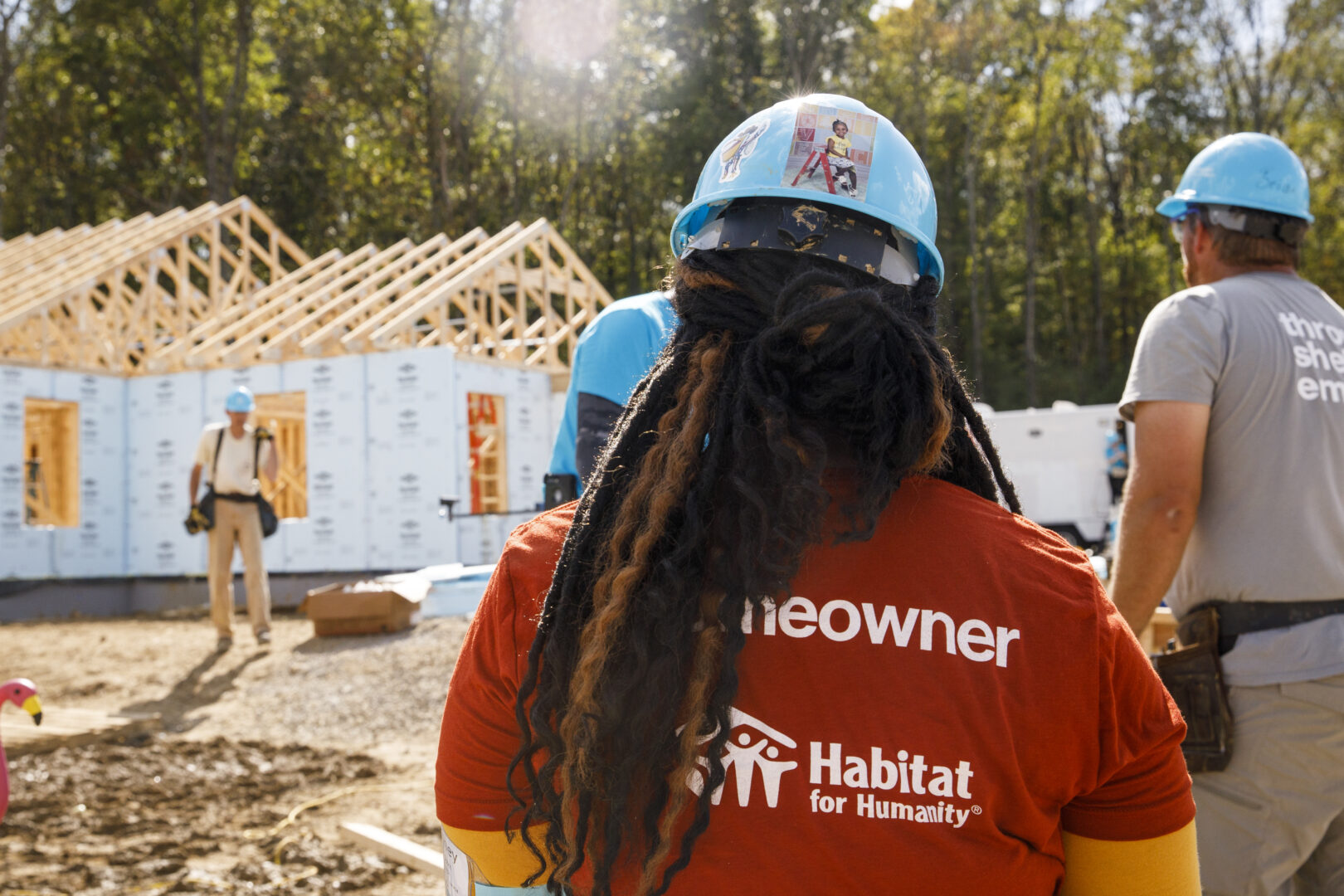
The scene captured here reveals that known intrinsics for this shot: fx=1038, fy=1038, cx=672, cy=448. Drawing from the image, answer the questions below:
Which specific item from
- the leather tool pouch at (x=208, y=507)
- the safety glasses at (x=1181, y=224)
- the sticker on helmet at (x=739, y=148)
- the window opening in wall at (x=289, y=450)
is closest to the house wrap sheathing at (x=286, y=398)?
the window opening in wall at (x=289, y=450)

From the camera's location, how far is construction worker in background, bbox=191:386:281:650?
→ 27.6ft

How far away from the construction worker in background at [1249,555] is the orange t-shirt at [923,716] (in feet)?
3.81

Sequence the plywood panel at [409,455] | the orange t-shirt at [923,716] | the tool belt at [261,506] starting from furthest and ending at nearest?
the plywood panel at [409,455] < the tool belt at [261,506] < the orange t-shirt at [923,716]

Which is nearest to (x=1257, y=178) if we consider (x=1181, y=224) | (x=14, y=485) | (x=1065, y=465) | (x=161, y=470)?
(x=1181, y=224)

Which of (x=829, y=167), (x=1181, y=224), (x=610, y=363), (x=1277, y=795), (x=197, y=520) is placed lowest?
(x=1277, y=795)

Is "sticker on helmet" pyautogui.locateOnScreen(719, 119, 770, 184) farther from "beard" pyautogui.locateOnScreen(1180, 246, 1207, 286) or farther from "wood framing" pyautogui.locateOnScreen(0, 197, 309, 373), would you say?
"wood framing" pyautogui.locateOnScreen(0, 197, 309, 373)

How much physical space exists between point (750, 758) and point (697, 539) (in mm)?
213

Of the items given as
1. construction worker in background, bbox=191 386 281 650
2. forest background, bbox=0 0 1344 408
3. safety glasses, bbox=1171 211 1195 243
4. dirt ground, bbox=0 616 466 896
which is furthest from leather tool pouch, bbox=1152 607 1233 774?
forest background, bbox=0 0 1344 408

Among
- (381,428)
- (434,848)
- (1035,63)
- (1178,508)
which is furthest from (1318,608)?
(1035,63)

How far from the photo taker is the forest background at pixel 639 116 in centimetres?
2592

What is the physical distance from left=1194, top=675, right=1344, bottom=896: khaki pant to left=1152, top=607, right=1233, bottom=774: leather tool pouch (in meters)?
0.04

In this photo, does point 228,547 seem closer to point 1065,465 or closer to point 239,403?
point 239,403

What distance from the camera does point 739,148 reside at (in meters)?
1.22

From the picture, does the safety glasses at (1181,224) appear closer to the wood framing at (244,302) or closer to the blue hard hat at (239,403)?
the blue hard hat at (239,403)
